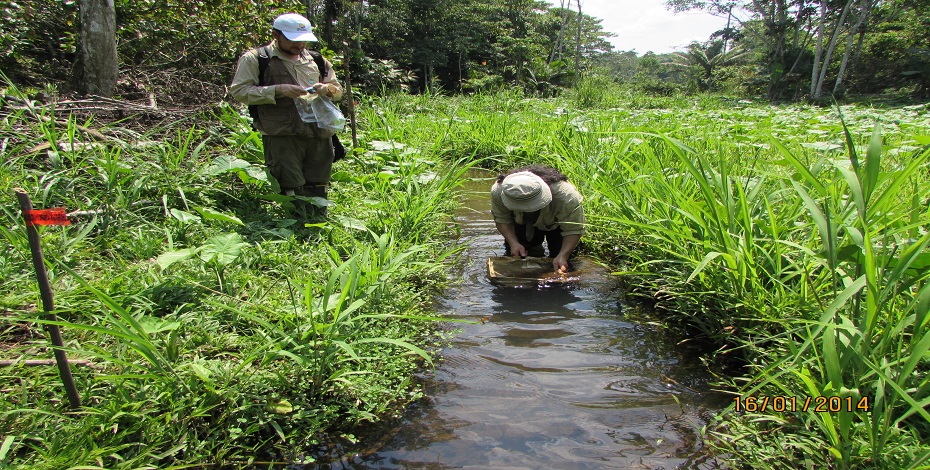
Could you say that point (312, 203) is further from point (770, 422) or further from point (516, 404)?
point (770, 422)

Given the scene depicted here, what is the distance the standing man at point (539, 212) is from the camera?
310 cm

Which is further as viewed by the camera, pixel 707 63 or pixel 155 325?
pixel 707 63

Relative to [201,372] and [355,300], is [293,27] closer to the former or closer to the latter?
[355,300]

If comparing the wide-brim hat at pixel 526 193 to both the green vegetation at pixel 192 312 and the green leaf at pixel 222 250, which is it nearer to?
the green vegetation at pixel 192 312

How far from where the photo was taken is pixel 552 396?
6.58 ft

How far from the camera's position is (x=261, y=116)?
3330 millimetres

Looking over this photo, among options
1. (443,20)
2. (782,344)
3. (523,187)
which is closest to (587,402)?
(782,344)

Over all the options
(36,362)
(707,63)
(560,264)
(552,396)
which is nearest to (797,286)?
(552,396)

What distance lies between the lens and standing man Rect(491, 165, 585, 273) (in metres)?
3.10

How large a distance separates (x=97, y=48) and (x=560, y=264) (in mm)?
4194

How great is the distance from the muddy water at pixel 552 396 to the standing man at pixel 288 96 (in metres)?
1.49

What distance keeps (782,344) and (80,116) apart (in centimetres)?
490

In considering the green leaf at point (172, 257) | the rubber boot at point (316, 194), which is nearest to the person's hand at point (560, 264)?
the rubber boot at point (316, 194)

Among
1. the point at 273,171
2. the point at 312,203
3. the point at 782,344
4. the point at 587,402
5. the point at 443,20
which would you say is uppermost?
the point at 443,20
